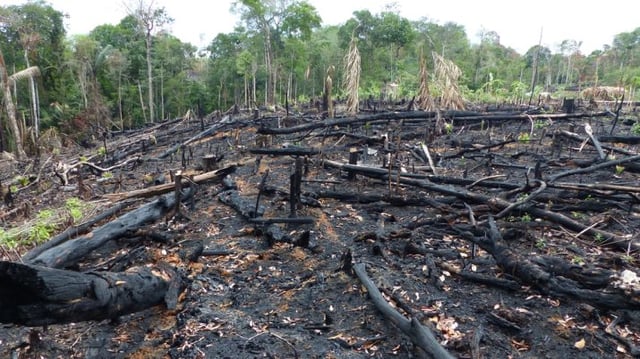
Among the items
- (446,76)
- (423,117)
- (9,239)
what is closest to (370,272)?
(446,76)

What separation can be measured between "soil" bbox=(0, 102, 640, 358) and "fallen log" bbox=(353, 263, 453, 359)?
14 centimetres

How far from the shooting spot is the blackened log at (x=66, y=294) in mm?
1986

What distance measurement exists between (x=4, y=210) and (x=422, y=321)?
8534mm

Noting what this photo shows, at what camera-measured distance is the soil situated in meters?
3.04

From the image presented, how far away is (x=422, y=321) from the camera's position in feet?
10.1

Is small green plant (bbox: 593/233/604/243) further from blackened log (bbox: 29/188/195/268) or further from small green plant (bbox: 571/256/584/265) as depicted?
blackened log (bbox: 29/188/195/268)

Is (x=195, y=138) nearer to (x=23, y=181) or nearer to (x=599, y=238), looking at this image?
(x=23, y=181)

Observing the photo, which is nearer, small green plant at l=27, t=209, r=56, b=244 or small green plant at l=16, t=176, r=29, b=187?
small green plant at l=27, t=209, r=56, b=244

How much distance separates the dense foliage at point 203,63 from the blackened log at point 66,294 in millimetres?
20462

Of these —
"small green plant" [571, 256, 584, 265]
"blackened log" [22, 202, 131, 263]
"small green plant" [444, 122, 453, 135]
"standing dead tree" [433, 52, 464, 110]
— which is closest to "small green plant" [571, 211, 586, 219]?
"small green plant" [571, 256, 584, 265]

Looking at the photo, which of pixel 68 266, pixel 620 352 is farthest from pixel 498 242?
pixel 68 266

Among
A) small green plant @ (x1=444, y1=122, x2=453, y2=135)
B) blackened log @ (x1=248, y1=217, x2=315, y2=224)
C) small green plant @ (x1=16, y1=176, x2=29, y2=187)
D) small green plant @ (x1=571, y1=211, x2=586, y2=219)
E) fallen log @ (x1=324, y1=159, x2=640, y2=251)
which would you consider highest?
small green plant @ (x1=444, y1=122, x2=453, y2=135)

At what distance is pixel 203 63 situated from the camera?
38625 mm

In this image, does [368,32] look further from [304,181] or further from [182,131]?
[304,181]
